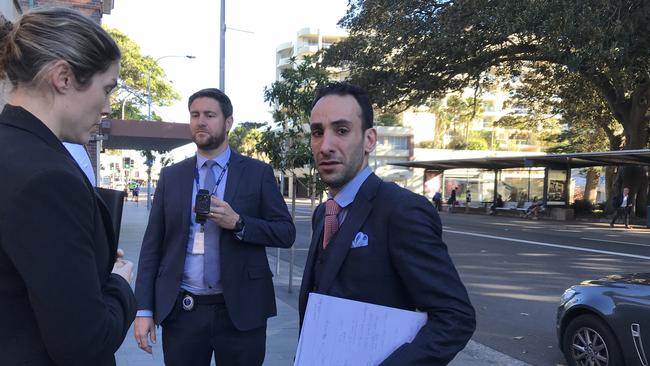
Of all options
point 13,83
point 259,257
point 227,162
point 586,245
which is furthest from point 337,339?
point 586,245

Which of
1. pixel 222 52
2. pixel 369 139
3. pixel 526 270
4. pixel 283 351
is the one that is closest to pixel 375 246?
pixel 369 139

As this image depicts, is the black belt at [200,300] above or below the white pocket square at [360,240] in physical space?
below

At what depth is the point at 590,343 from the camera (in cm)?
478

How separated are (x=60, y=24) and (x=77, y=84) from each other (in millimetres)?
146

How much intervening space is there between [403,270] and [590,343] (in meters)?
4.12

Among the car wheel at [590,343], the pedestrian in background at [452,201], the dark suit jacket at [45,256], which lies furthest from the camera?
the pedestrian in background at [452,201]

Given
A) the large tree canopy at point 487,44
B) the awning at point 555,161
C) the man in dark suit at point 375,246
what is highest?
the large tree canopy at point 487,44

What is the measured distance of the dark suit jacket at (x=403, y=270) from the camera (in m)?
1.47

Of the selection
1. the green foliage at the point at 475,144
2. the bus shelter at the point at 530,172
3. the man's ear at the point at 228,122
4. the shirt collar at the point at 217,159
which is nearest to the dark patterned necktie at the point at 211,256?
the shirt collar at the point at 217,159

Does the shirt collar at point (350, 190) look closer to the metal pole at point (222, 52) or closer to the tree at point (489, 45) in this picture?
the metal pole at point (222, 52)

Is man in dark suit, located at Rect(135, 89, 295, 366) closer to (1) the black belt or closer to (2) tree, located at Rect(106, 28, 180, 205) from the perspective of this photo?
(1) the black belt

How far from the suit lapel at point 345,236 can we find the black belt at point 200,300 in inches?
45.9

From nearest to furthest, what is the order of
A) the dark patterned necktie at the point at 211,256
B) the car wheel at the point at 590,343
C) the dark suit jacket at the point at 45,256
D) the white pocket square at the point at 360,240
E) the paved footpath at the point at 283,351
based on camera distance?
the dark suit jacket at the point at 45,256, the white pocket square at the point at 360,240, the dark patterned necktie at the point at 211,256, the car wheel at the point at 590,343, the paved footpath at the point at 283,351

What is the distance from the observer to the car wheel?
14.8 feet
